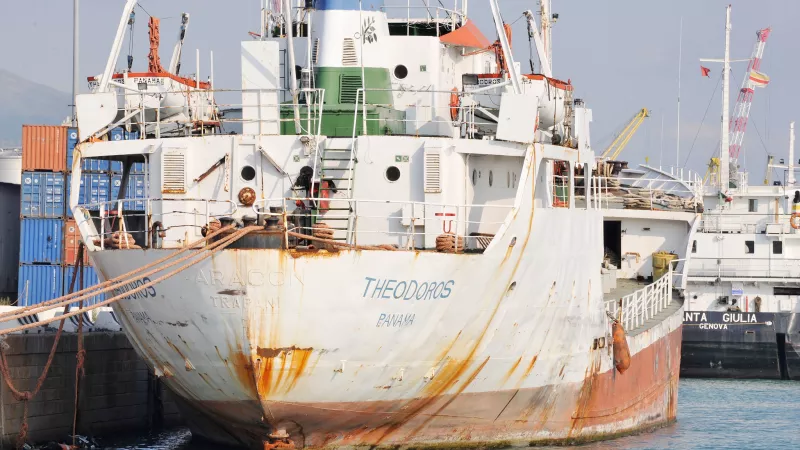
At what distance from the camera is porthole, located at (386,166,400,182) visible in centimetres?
2286

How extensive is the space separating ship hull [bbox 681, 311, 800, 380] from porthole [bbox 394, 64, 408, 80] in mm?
31200

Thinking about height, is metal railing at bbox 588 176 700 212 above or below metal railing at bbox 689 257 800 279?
above

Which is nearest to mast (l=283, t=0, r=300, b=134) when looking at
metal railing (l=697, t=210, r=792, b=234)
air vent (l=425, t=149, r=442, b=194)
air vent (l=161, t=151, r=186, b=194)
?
air vent (l=161, t=151, r=186, b=194)

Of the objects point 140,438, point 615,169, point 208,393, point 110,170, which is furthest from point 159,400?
point 615,169

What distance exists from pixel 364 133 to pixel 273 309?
171 inches

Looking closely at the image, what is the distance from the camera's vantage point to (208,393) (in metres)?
21.6

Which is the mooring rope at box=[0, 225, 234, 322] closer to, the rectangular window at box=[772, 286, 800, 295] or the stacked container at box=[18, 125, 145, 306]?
the stacked container at box=[18, 125, 145, 306]

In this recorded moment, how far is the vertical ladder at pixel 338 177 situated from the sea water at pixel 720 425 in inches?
192

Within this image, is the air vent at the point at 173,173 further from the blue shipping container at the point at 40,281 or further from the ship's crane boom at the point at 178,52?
the blue shipping container at the point at 40,281

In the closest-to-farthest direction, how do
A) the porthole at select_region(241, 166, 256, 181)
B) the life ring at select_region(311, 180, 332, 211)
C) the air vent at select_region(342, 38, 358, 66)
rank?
the life ring at select_region(311, 180, 332, 211)
the porthole at select_region(241, 166, 256, 181)
the air vent at select_region(342, 38, 358, 66)

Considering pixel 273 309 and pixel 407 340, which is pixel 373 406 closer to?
pixel 407 340

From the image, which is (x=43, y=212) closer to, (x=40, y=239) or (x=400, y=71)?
(x=40, y=239)

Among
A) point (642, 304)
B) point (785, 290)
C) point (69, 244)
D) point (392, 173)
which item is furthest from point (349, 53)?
point (785, 290)

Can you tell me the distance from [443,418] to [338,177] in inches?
176
